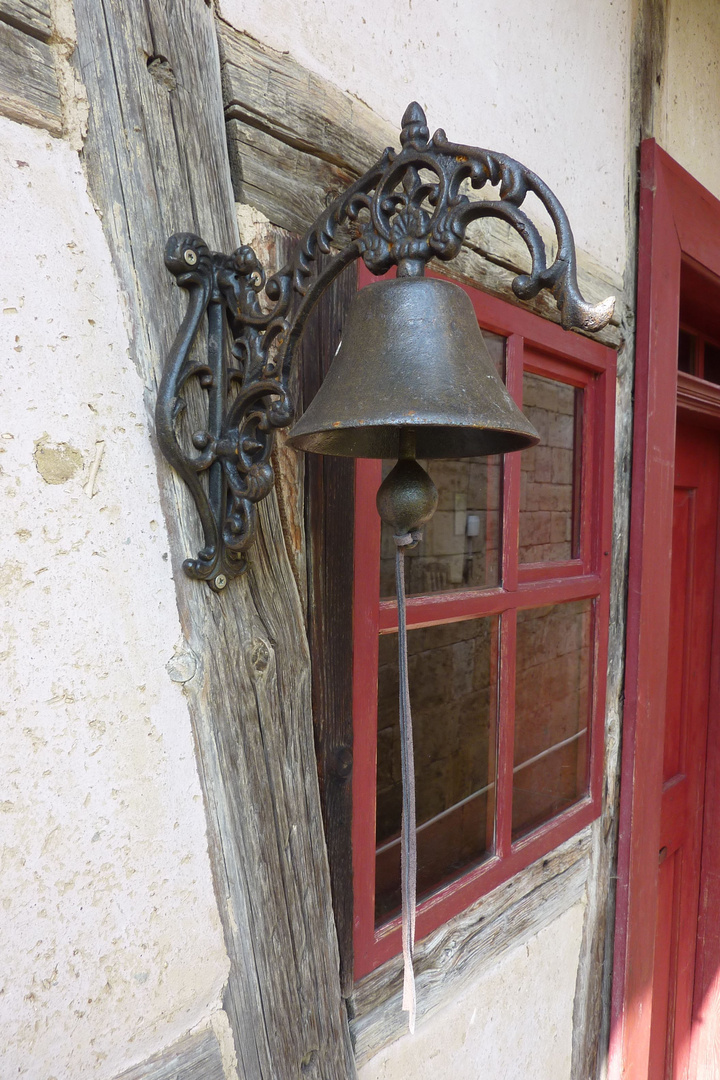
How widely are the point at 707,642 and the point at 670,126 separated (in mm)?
1518

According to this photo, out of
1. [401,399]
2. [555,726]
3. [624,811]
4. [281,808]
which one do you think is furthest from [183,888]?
[624,811]

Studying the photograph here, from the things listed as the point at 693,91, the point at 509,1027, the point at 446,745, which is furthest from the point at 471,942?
the point at 693,91

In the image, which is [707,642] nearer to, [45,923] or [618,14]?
[618,14]

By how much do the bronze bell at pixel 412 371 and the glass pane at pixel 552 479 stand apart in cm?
83

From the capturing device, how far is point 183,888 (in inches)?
31.5

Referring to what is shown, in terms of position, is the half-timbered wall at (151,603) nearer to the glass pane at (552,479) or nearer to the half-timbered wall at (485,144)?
the half-timbered wall at (485,144)

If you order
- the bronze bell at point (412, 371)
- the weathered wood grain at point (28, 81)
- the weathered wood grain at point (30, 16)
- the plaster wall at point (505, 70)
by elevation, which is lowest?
the bronze bell at point (412, 371)

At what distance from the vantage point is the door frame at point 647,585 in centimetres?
167

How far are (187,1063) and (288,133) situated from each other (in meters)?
1.10

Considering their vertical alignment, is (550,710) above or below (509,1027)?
above

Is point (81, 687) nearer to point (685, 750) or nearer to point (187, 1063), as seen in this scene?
point (187, 1063)

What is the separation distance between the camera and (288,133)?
0.93 m

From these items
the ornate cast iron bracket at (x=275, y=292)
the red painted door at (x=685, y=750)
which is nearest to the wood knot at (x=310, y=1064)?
the ornate cast iron bracket at (x=275, y=292)

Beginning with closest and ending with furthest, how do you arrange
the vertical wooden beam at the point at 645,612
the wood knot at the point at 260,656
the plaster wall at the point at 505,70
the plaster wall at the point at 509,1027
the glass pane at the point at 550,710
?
the wood knot at the point at 260,656
the plaster wall at the point at 505,70
the plaster wall at the point at 509,1027
the glass pane at the point at 550,710
the vertical wooden beam at the point at 645,612
